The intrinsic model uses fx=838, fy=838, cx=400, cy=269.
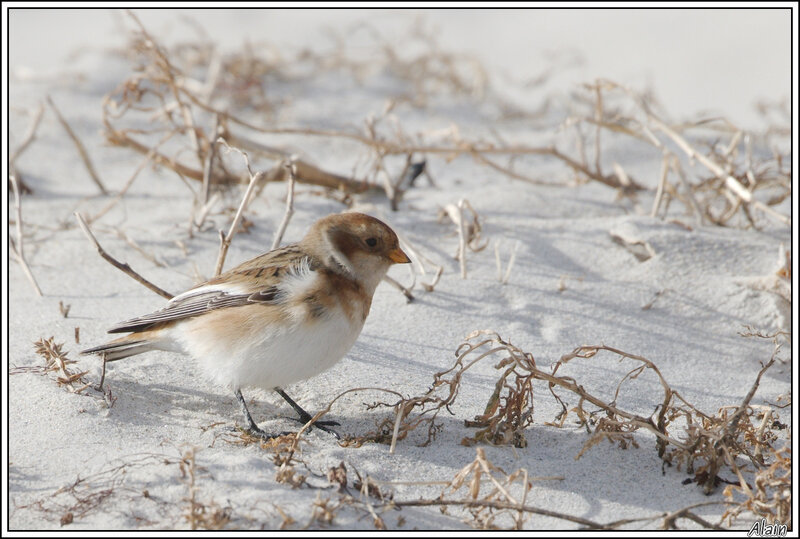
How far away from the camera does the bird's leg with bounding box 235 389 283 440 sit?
2900mm

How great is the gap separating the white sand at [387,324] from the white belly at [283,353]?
0.66ft

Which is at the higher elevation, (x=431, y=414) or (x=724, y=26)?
(x=724, y=26)

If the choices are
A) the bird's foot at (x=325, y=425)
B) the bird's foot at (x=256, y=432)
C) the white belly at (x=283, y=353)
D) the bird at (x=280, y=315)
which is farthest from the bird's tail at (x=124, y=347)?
the bird's foot at (x=325, y=425)

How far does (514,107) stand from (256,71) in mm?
2163

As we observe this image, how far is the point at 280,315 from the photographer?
9.92 feet

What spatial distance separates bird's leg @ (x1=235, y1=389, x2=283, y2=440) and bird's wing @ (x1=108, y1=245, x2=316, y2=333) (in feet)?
1.16

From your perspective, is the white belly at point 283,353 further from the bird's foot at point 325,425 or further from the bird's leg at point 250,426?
the bird's foot at point 325,425

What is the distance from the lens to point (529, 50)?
8523mm

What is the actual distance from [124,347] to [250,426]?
0.63m

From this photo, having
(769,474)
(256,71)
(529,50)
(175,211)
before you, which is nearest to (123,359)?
(175,211)

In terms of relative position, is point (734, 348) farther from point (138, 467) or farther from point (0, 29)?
point (0, 29)

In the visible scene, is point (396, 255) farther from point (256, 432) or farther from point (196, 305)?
point (256, 432)

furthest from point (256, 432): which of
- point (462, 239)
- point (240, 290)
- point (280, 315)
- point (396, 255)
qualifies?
point (462, 239)

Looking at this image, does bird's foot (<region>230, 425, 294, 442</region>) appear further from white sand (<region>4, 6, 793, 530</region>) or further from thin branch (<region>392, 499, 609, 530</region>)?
thin branch (<region>392, 499, 609, 530</region>)
